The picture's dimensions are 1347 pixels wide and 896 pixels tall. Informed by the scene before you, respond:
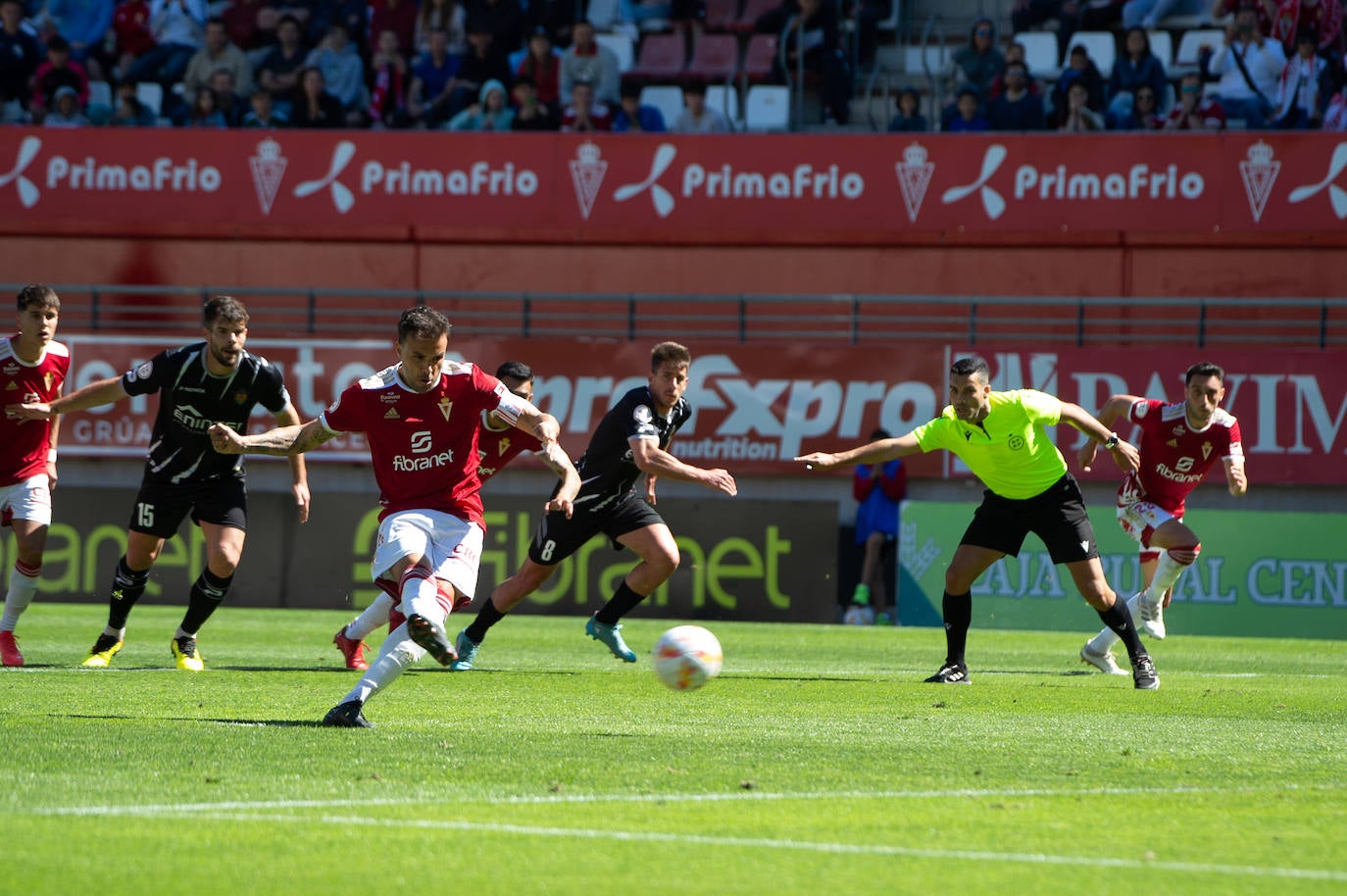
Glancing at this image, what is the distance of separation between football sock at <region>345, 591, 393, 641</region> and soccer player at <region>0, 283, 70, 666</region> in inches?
81.0

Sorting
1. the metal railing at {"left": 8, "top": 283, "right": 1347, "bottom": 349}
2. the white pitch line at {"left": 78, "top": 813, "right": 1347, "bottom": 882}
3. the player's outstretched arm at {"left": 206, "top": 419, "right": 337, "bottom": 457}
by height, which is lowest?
the white pitch line at {"left": 78, "top": 813, "right": 1347, "bottom": 882}

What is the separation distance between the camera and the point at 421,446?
29.0 ft

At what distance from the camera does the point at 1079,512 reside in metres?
12.2

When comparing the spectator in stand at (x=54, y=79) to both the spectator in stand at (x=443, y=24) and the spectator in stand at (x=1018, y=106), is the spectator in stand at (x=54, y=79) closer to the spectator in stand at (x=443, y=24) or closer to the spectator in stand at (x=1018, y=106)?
the spectator in stand at (x=443, y=24)

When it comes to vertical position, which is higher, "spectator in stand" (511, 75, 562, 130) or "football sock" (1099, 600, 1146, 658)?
"spectator in stand" (511, 75, 562, 130)

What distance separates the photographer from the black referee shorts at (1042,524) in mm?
12125

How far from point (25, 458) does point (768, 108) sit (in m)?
15.7

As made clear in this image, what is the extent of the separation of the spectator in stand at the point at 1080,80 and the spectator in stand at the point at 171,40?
40.3ft

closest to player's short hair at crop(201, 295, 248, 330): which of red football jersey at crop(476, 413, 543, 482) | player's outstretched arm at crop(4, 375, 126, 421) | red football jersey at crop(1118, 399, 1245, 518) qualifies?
player's outstretched arm at crop(4, 375, 126, 421)

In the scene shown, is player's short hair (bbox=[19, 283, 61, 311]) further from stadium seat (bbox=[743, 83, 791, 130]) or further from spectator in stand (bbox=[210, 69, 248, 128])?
stadium seat (bbox=[743, 83, 791, 130])

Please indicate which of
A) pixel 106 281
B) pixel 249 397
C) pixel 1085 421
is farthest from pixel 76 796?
pixel 106 281

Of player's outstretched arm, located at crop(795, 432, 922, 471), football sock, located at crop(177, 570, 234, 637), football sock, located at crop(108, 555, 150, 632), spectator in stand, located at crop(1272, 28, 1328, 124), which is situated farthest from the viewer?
spectator in stand, located at crop(1272, 28, 1328, 124)

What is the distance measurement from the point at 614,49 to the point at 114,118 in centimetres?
713

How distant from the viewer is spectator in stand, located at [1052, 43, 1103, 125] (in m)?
24.1
